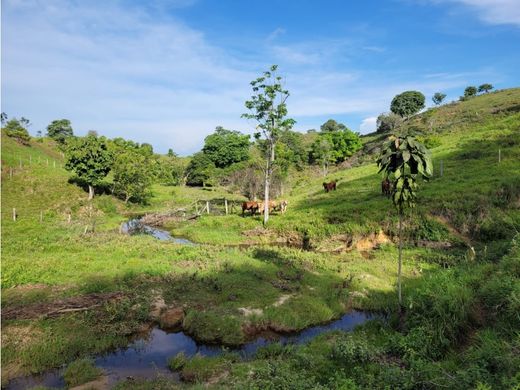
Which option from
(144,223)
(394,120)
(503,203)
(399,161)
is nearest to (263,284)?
(399,161)

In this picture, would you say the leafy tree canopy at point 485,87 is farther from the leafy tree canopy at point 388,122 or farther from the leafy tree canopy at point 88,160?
the leafy tree canopy at point 88,160

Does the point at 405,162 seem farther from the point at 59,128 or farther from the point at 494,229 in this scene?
the point at 59,128

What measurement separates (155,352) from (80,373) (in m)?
2.48

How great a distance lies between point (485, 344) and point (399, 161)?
6262mm

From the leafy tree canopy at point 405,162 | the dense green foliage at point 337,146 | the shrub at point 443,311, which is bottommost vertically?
the shrub at point 443,311

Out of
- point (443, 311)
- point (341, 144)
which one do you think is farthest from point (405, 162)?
point (341, 144)

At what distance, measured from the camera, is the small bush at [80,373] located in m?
10.2

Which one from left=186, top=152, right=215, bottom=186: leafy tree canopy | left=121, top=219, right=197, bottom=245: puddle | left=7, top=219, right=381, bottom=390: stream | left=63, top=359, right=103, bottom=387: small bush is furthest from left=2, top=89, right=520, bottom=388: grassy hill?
left=186, top=152, right=215, bottom=186: leafy tree canopy

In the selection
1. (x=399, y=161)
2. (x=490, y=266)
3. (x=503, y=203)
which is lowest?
(x=490, y=266)

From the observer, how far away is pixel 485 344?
9320 mm

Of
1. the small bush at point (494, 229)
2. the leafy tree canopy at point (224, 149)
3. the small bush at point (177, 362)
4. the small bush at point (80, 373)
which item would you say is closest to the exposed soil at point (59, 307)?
the small bush at point (80, 373)

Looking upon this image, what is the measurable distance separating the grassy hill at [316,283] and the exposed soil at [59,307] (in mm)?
80

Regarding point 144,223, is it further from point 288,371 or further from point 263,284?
point 288,371

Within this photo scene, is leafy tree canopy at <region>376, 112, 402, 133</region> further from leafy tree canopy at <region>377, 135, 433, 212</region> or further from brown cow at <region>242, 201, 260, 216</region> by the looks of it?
leafy tree canopy at <region>377, 135, 433, 212</region>
